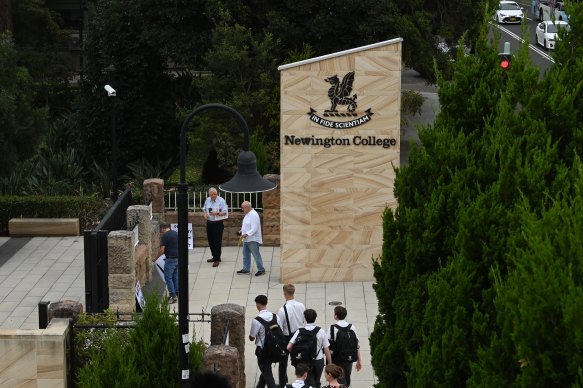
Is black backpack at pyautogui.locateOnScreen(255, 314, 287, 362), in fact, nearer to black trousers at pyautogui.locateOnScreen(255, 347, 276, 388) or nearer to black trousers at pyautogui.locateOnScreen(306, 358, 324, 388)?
black trousers at pyautogui.locateOnScreen(255, 347, 276, 388)

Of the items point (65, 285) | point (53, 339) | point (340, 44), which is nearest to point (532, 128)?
point (53, 339)

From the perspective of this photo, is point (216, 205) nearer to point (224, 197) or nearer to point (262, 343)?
point (224, 197)

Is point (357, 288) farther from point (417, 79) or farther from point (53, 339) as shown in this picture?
point (417, 79)

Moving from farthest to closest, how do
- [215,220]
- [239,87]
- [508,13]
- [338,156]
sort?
[508,13] → [239,87] → [215,220] → [338,156]

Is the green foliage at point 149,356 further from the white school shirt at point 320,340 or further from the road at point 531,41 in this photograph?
the road at point 531,41

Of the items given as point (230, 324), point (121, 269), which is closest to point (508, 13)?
point (121, 269)

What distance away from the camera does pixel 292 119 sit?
842 inches

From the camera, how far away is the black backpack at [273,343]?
15484 mm

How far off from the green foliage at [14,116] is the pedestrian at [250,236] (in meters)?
6.68

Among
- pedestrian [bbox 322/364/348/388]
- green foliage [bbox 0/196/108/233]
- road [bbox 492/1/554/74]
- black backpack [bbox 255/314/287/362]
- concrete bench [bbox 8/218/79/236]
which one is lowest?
concrete bench [bbox 8/218/79/236]

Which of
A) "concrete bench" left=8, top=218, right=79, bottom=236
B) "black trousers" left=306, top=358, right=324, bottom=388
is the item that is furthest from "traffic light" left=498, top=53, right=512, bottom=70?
"concrete bench" left=8, top=218, right=79, bottom=236

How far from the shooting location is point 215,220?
2303cm

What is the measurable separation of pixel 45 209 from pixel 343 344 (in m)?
13.5

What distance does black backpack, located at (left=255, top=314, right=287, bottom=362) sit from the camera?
1548 cm
